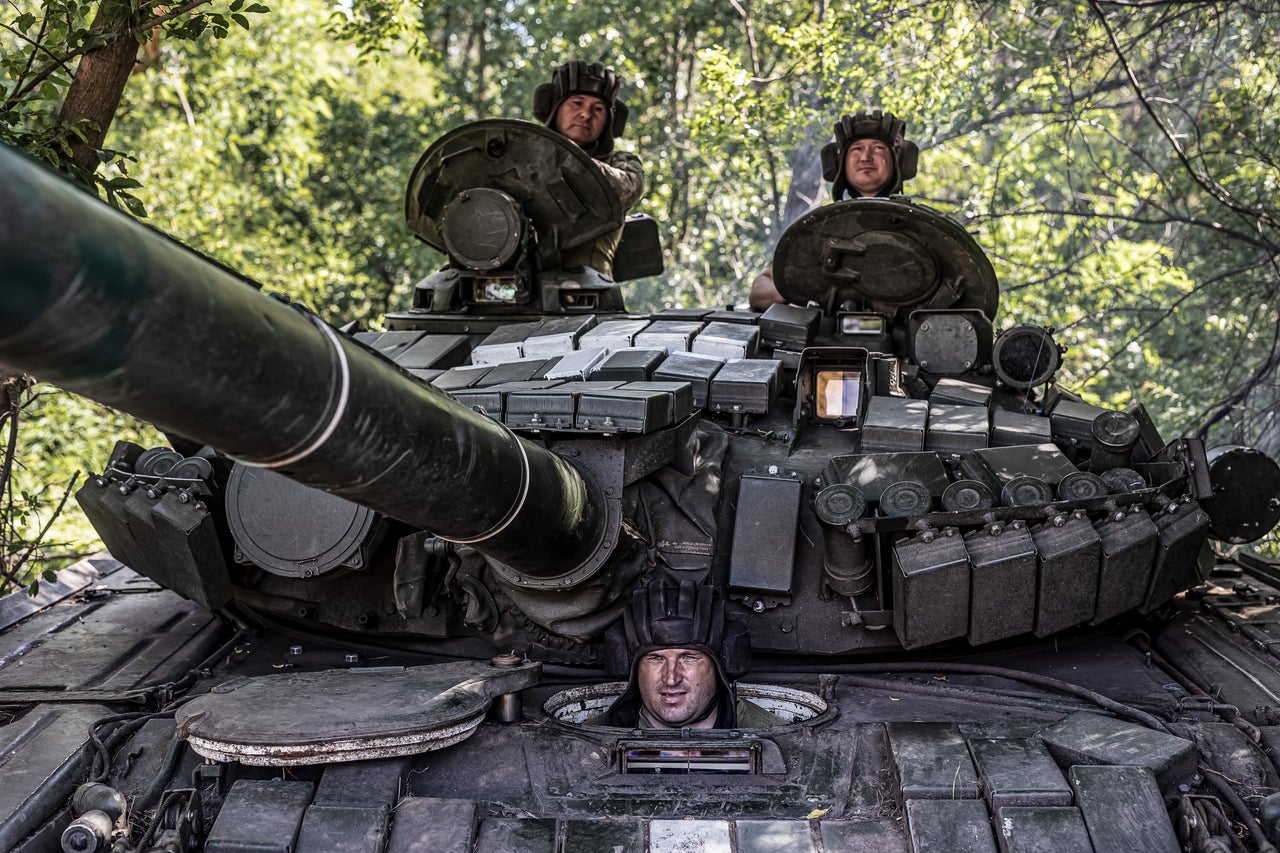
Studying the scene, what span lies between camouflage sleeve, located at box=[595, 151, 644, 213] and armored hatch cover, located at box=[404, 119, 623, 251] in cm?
8

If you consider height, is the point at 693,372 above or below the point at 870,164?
below

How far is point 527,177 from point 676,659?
14.1 ft

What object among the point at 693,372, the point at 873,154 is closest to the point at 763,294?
the point at 873,154

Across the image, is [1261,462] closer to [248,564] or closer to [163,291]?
[248,564]

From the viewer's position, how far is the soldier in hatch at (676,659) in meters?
6.98

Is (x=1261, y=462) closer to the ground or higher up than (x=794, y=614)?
higher up

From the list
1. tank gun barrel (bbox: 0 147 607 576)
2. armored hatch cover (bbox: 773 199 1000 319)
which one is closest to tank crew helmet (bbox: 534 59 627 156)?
armored hatch cover (bbox: 773 199 1000 319)

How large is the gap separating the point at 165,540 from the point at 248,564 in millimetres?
467

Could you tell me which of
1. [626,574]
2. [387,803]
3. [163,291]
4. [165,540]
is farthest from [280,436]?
[165,540]

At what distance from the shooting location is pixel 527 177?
395 inches

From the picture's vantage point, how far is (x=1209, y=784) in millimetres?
5977

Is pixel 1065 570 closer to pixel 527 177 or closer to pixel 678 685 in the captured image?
pixel 678 685

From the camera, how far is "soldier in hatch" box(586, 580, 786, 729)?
22.9 feet

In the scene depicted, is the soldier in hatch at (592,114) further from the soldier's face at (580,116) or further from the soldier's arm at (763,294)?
the soldier's arm at (763,294)
